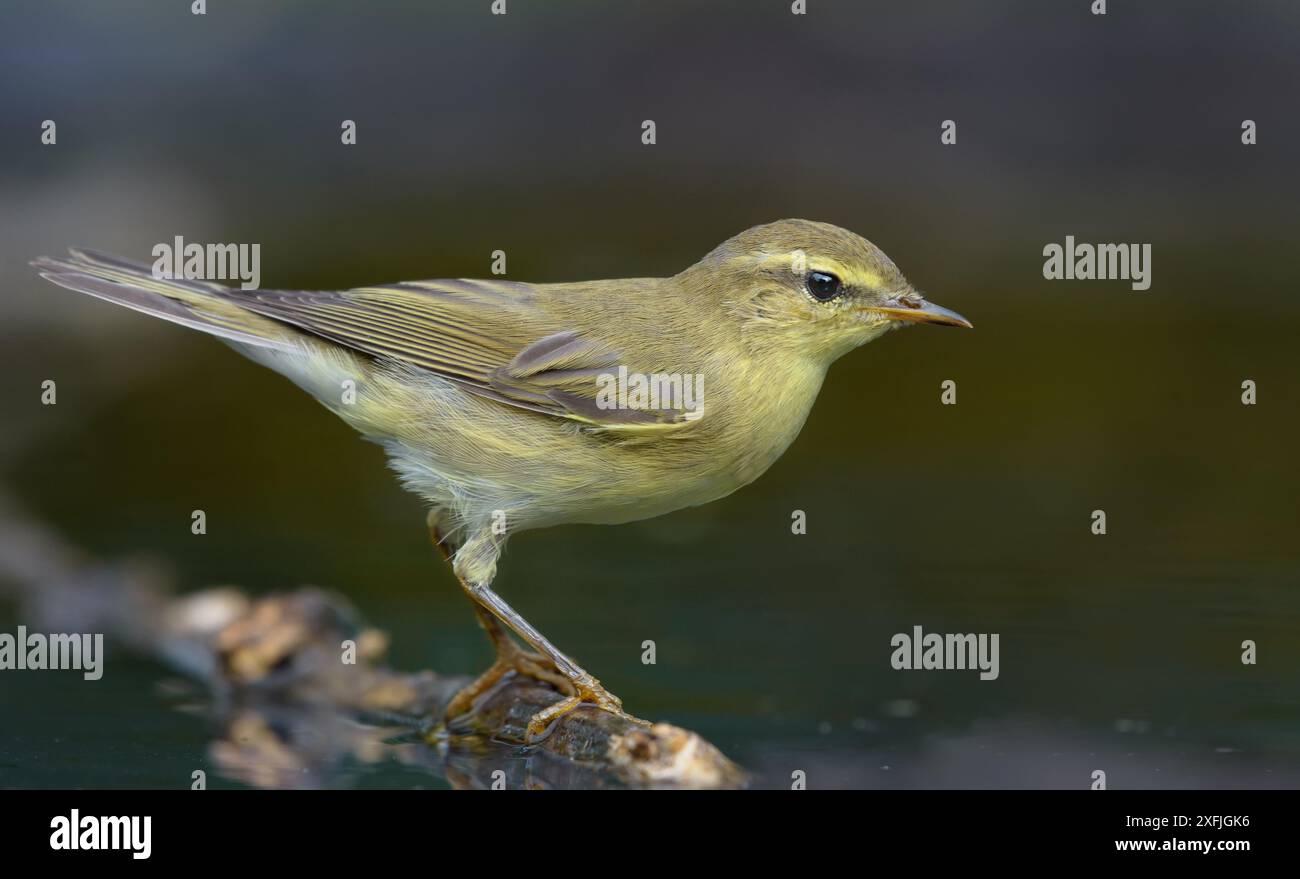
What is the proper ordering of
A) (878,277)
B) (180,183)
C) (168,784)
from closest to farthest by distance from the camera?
(168,784) → (878,277) → (180,183)

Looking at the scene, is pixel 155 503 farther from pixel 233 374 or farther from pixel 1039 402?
pixel 1039 402

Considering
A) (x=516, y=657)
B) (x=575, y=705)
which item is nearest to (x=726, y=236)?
(x=516, y=657)

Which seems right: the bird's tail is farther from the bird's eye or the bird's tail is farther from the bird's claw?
the bird's eye

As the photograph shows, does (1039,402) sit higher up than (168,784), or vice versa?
(1039,402)

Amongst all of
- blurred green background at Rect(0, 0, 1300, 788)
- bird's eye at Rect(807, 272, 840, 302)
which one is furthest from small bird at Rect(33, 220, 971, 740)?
blurred green background at Rect(0, 0, 1300, 788)

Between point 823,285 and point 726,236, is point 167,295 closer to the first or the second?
point 823,285

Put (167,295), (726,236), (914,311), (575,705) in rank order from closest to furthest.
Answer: (575,705)
(914,311)
(167,295)
(726,236)

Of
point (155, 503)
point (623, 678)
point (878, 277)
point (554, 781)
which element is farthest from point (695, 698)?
point (155, 503)
